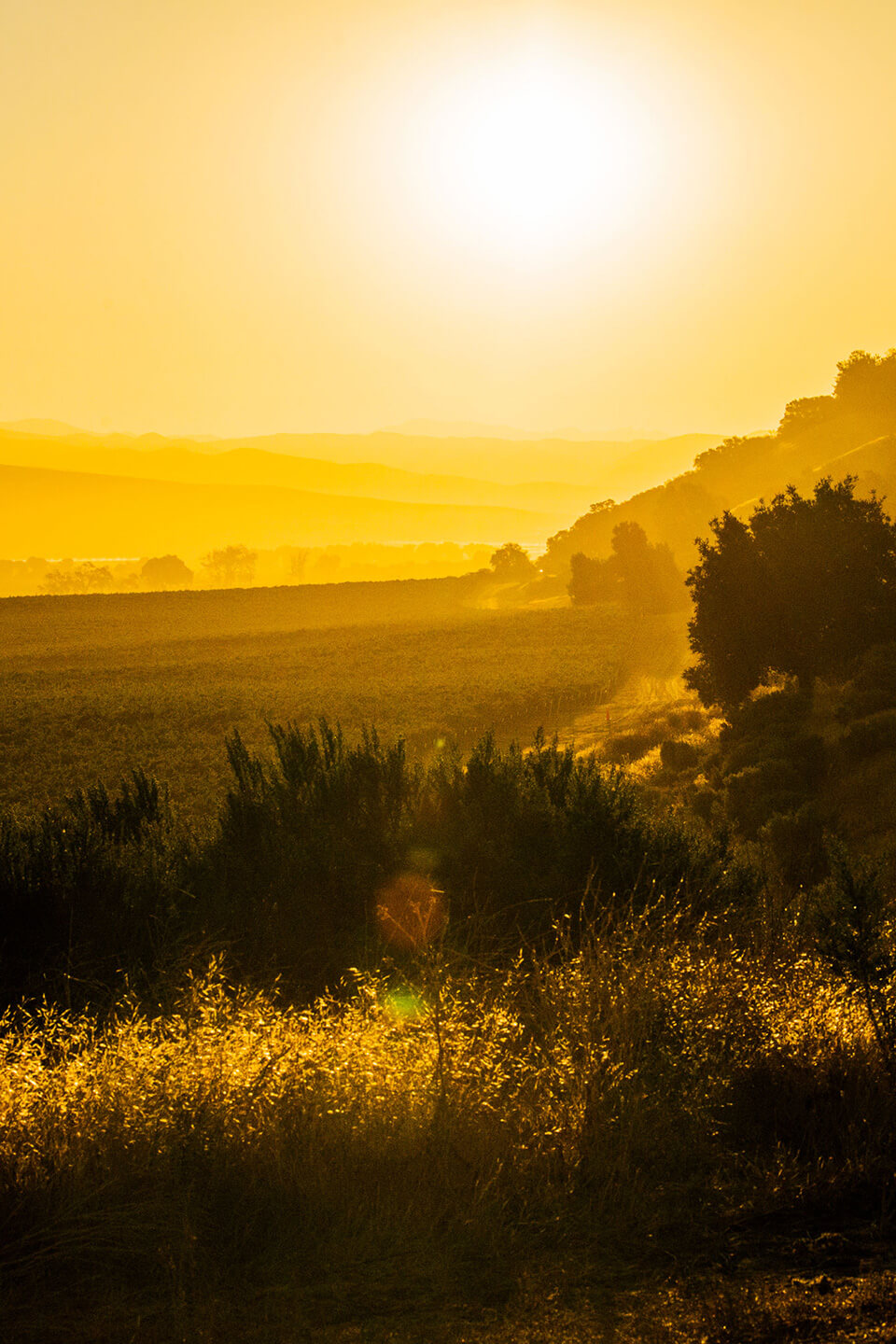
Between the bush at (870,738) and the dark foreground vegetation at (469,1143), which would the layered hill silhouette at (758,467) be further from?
the dark foreground vegetation at (469,1143)

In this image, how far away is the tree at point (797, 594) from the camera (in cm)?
2959

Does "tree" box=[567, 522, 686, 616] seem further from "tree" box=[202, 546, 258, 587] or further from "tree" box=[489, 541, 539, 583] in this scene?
"tree" box=[202, 546, 258, 587]

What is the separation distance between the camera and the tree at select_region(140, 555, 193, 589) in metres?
147

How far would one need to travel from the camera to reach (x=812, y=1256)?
12.9ft

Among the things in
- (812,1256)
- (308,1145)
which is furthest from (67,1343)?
(812,1256)

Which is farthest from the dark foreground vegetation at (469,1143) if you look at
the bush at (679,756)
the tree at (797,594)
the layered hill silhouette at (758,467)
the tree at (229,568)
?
the tree at (229,568)

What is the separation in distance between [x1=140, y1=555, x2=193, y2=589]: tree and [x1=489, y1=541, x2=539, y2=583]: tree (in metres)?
61.1

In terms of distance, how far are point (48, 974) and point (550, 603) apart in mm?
77581

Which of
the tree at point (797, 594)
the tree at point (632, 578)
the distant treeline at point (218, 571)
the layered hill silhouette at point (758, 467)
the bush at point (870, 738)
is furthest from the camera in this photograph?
the distant treeline at point (218, 571)

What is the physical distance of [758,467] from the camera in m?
111

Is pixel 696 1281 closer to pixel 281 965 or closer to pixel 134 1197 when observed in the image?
pixel 134 1197

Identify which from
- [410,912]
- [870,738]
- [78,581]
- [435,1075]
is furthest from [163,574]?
[435,1075]

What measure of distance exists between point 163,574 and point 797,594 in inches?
5069

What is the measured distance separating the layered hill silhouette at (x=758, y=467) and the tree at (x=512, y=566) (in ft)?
7.06
